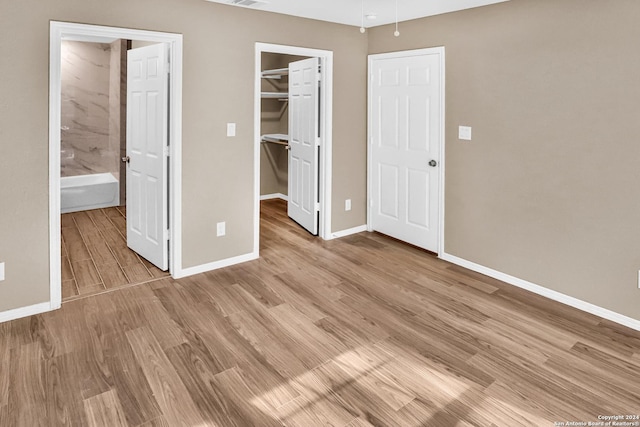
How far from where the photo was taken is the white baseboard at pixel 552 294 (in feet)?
9.90

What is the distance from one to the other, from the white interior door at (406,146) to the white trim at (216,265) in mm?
1663

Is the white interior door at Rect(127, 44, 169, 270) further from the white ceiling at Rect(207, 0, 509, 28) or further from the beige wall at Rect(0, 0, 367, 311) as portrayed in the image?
the white ceiling at Rect(207, 0, 509, 28)

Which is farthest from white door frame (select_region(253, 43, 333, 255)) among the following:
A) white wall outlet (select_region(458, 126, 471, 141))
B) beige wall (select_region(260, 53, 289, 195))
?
beige wall (select_region(260, 53, 289, 195))

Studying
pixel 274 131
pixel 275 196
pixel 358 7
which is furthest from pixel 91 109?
pixel 358 7

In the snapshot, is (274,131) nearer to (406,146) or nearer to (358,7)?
(406,146)

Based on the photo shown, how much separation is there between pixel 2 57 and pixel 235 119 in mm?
1744

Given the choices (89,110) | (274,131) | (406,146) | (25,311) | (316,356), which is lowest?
(316,356)

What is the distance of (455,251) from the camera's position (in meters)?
4.16

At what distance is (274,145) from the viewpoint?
689 centimetres

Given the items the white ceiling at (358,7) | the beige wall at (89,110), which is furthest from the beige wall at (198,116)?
the beige wall at (89,110)

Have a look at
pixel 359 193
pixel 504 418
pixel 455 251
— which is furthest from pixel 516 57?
pixel 504 418

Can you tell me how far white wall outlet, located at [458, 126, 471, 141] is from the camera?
12.8 ft

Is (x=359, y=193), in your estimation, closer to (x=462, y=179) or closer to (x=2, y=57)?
(x=462, y=179)

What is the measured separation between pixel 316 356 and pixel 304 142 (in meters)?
3.02
